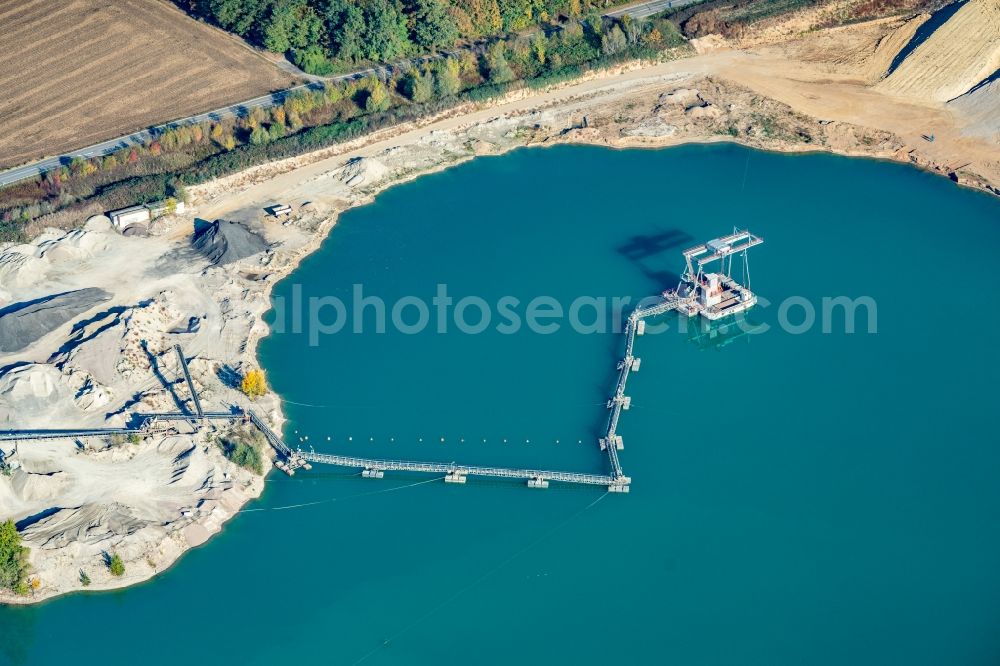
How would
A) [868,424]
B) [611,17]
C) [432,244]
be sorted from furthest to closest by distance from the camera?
[611,17] → [432,244] → [868,424]

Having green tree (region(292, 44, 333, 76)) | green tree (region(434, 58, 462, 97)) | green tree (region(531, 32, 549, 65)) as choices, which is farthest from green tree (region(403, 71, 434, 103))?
green tree (region(531, 32, 549, 65))

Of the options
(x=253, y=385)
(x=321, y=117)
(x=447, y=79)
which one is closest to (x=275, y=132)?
(x=321, y=117)

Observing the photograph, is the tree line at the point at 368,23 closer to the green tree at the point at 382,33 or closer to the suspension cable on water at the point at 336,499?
the green tree at the point at 382,33

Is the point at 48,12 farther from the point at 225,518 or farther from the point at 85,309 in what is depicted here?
the point at 225,518

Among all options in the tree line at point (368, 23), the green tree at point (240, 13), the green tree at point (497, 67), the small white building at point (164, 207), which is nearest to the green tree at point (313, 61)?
the tree line at point (368, 23)

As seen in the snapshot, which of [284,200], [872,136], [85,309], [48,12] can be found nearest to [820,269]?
[872,136]
